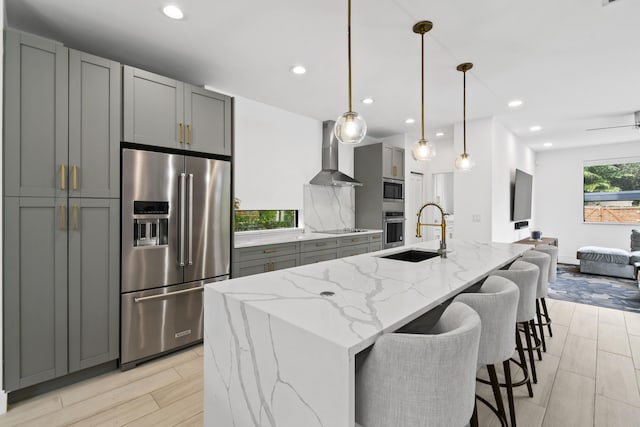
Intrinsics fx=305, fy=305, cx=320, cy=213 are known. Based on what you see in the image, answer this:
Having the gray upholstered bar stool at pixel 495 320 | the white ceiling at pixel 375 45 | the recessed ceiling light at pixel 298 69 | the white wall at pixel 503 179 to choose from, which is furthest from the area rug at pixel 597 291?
the recessed ceiling light at pixel 298 69

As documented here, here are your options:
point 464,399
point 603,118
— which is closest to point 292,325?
point 464,399

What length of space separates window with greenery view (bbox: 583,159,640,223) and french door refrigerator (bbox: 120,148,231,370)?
805cm

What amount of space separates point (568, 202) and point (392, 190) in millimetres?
4909

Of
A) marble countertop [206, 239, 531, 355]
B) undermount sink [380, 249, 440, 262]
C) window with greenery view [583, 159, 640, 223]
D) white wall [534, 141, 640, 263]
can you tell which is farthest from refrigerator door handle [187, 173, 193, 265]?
window with greenery view [583, 159, 640, 223]

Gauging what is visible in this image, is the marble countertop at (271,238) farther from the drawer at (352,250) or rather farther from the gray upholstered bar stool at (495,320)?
the gray upholstered bar stool at (495,320)

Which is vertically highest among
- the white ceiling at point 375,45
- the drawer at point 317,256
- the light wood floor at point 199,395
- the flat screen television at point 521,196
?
the white ceiling at point 375,45

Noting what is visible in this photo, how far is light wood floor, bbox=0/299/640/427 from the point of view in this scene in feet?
6.11

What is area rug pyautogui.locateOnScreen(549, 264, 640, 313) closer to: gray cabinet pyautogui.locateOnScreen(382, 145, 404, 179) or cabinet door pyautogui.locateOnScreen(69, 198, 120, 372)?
gray cabinet pyautogui.locateOnScreen(382, 145, 404, 179)

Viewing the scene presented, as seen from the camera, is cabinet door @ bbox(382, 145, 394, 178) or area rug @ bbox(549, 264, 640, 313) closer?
area rug @ bbox(549, 264, 640, 313)

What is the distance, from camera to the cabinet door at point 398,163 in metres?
5.40

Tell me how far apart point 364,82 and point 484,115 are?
2308 millimetres

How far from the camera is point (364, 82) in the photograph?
11.1 ft

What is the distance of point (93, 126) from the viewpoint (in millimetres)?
2283

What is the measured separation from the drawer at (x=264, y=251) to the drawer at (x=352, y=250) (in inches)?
33.2
